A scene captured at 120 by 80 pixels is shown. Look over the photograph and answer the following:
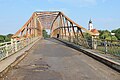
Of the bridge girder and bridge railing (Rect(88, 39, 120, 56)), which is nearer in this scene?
bridge railing (Rect(88, 39, 120, 56))

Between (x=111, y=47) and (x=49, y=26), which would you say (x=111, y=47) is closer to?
(x=111, y=47)

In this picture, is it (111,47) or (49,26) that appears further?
(49,26)

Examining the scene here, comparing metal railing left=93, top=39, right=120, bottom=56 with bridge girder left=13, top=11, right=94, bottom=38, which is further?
bridge girder left=13, top=11, right=94, bottom=38

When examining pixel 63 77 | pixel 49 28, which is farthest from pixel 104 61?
pixel 49 28

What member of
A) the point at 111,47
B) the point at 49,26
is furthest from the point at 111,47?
the point at 49,26

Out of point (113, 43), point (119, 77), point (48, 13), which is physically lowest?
point (119, 77)

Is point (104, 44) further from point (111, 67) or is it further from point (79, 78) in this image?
point (79, 78)

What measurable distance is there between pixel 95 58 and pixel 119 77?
557 centimetres

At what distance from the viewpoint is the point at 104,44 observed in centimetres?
1449

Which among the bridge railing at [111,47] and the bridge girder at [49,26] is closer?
the bridge railing at [111,47]

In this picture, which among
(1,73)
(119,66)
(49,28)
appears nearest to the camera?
(1,73)

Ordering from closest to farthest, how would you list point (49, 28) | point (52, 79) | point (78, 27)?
1. point (52, 79)
2. point (78, 27)
3. point (49, 28)

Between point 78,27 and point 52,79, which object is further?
point 78,27

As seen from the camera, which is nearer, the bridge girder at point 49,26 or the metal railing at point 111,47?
the metal railing at point 111,47
